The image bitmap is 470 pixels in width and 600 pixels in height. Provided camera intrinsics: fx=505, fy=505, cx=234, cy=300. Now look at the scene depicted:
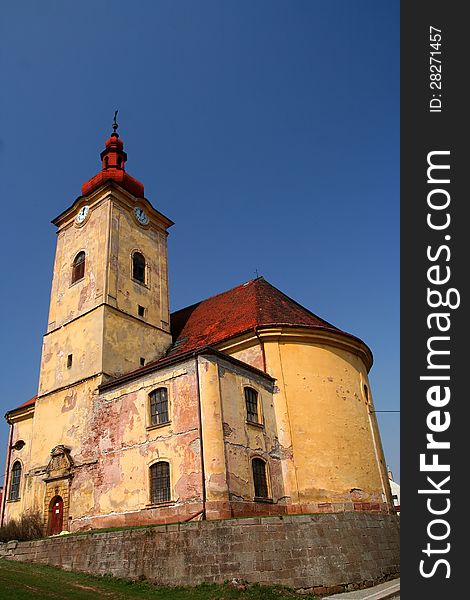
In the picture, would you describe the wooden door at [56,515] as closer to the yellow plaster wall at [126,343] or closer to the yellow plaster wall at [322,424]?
the yellow plaster wall at [126,343]

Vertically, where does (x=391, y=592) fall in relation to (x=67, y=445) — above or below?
below

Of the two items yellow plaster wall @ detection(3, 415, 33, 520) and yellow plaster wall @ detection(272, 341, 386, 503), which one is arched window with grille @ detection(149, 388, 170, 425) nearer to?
yellow plaster wall @ detection(272, 341, 386, 503)

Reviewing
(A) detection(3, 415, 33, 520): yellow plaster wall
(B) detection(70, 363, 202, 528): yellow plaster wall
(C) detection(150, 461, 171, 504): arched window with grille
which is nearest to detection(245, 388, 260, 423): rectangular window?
(B) detection(70, 363, 202, 528): yellow plaster wall

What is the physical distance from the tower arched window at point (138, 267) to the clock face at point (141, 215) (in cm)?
209

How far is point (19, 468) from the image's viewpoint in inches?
973

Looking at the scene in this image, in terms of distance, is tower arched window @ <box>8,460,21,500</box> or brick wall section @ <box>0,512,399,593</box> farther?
tower arched window @ <box>8,460,21,500</box>

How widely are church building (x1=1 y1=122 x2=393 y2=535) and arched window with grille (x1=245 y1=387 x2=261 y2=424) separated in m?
0.07

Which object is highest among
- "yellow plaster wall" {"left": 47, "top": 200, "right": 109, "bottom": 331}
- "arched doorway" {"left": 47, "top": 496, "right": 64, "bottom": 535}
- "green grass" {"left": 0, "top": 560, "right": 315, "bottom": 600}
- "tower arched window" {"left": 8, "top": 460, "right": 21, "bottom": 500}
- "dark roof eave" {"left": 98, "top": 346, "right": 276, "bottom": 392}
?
"yellow plaster wall" {"left": 47, "top": 200, "right": 109, "bottom": 331}

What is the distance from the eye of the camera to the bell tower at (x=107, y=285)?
2308cm

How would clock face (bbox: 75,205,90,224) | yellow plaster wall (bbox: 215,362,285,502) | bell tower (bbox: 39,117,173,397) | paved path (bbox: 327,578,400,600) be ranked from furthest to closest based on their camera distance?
clock face (bbox: 75,205,90,224) < bell tower (bbox: 39,117,173,397) < yellow plaster wall (bbox: 215,362,285,502) < paved path (bbox: 327,578,400,600)

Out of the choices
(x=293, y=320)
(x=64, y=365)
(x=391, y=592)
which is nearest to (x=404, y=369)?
(x=391, y=592)

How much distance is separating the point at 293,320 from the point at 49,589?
561 inches

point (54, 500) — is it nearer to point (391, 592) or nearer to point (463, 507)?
point (391, 592)

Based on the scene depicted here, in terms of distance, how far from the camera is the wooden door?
66.7 feet
